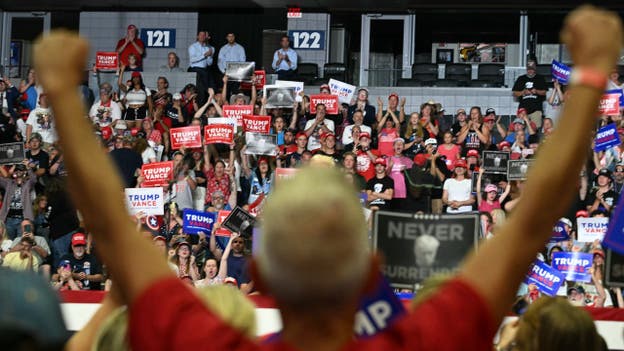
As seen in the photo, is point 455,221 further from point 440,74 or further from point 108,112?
point 440,74

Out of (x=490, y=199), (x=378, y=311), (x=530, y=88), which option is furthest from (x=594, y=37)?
(x=530, y=88)

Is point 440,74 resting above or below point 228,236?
above

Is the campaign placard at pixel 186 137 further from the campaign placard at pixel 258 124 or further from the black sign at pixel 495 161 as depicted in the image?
the black sign at pixel 495 161

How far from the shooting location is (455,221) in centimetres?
594

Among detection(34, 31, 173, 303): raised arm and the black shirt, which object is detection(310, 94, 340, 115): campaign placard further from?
detection(34, 31, 173, 303): raised arm

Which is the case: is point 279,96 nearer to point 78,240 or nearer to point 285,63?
point 285,63

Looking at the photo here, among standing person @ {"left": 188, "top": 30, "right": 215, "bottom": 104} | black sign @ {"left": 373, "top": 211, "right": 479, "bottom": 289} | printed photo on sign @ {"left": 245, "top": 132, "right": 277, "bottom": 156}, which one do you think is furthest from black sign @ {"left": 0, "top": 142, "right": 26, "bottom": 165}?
black sign @ {"left": 373, "top": 211, "right": 479, "bottom": 289}

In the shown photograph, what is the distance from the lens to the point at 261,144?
16781 mm

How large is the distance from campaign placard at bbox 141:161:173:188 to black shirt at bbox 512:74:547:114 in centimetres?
708

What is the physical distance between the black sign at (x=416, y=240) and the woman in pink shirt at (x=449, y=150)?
Result: 10560 mm

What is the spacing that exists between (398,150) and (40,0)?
13.4m

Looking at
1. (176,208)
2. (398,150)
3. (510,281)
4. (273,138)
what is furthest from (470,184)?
(510,281)

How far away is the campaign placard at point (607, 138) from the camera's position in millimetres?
16172

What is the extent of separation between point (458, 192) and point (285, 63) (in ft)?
25.7
